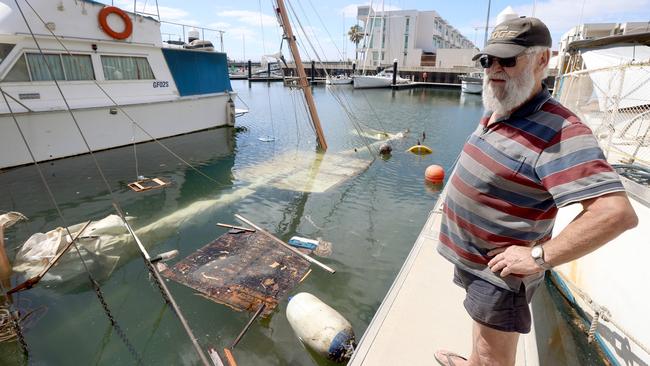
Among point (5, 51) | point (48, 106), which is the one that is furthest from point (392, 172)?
point (5, 51)

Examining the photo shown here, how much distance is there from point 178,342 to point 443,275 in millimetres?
3988

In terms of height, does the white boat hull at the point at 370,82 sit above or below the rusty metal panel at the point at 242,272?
above

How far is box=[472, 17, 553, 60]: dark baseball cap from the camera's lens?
6.48ft

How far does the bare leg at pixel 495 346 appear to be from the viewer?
7.72 feet

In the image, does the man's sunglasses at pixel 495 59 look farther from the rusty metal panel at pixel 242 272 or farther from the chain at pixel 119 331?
the chain at pixel 119 331

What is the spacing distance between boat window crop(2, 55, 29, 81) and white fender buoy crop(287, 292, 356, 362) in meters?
13.3

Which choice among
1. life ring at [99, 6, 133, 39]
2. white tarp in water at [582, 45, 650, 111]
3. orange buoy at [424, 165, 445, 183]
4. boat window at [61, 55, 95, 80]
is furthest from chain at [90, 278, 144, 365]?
life ring at [99, 6, 133, 39]

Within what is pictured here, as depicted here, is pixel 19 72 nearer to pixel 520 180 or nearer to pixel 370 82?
pixel 520 180

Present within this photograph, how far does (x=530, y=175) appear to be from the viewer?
1.89 meters

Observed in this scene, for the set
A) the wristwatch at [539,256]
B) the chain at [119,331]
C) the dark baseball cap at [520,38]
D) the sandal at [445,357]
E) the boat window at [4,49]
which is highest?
the boat window at [4,49]

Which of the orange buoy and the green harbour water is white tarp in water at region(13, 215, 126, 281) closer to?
the green harbour water

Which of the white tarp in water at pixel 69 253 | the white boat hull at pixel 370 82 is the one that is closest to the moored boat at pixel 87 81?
the white tarp in water at pixel 69 253

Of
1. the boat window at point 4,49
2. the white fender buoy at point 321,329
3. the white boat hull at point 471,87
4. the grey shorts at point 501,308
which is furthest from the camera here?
the white boat hull at point 471,87

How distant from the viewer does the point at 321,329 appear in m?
4.46
